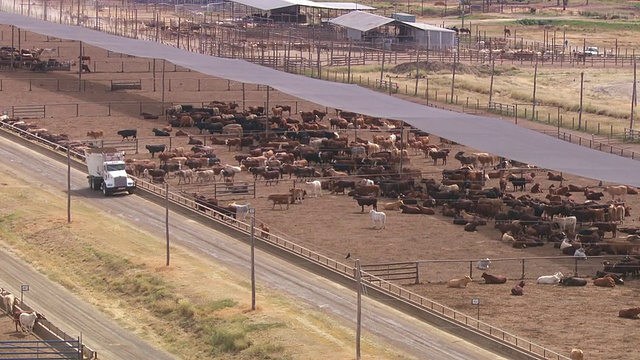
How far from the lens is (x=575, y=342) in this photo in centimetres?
3981

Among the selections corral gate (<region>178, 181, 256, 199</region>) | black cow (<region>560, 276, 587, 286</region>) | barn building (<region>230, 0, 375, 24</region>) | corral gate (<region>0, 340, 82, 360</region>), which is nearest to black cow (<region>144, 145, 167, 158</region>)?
corral gate (<region>178, 181, 256, 199</region>)

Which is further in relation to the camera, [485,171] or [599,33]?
[599,33]

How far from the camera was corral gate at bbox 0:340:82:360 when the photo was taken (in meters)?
38.2

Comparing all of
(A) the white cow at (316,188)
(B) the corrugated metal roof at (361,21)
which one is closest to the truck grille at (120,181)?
(A) the white cow at (316,188)

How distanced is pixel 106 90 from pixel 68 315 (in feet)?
155

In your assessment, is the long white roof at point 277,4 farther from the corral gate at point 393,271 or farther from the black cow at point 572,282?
the black cow at point 572,282

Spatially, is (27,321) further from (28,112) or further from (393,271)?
(28,112)

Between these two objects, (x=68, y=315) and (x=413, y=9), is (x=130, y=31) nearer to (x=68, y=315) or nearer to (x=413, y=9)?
(x=413, y=9)

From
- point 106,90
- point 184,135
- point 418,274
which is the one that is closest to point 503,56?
point 106,90

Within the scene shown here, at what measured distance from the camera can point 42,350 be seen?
39.2 m

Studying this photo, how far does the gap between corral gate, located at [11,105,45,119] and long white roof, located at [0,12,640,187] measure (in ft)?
33.1

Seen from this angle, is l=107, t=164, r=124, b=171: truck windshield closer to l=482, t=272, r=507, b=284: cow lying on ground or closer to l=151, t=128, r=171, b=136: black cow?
l=151, t=128, r=171, b=136: black cow

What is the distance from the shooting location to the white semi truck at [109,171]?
59.1 meters

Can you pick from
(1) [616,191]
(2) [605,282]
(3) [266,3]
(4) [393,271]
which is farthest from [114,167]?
(3) [266,3]
